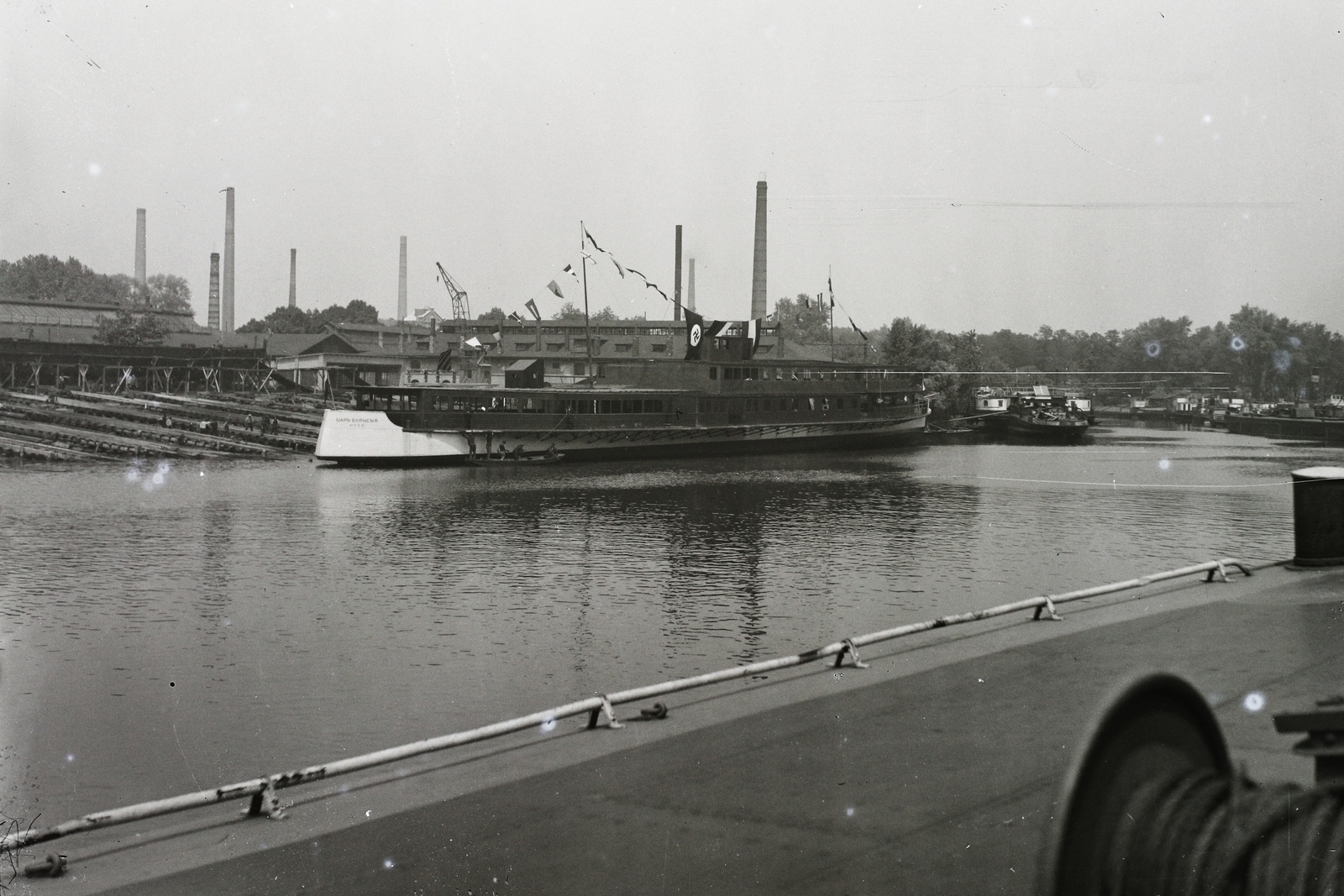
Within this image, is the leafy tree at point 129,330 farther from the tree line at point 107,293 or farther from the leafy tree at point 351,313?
the leafy tree at point 351,313

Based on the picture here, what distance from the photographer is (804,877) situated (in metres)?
5.32

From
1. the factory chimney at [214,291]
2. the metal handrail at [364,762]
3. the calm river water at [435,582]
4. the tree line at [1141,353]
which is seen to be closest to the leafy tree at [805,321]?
the tree line at [1141,353]

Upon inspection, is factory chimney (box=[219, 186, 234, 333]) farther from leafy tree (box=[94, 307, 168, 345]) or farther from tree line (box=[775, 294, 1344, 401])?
tree line (box=[775, 294, 1344, 401])

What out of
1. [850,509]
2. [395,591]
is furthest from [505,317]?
[395,591]

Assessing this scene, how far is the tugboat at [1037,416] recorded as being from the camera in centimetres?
8088

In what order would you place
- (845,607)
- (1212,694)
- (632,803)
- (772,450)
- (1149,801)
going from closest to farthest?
(1149,801) < (632,803) < (1212,694) < (845,607) < (772,450)

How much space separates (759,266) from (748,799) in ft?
302

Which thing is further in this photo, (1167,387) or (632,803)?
(1167,387)

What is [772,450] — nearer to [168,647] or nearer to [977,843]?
[168,647]

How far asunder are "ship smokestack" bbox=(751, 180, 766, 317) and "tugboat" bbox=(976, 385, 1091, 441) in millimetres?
22190

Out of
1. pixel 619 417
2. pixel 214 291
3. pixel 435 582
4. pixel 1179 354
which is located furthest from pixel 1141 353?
pixel 435 582

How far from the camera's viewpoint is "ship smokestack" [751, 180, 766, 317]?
96.1 metres

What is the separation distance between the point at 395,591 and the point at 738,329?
155ft

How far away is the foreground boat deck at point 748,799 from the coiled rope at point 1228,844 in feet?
7.67
